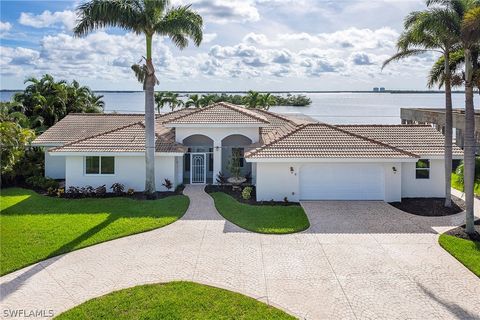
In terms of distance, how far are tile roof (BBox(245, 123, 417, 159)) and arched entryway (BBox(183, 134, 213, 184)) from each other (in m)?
5.64

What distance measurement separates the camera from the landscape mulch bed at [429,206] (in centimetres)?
1912

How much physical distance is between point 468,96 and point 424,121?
83.1ft

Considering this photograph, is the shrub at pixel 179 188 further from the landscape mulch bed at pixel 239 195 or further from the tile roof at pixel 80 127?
the tile roof at pixel 80 127

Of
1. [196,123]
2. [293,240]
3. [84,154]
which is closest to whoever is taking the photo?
[293,240]

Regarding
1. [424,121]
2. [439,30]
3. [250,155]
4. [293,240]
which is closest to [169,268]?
[293,240]

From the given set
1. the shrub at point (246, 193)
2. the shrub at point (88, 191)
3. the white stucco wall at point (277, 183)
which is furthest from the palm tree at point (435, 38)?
the shrub at point (88, 191)

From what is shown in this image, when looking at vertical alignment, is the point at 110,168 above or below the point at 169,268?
above

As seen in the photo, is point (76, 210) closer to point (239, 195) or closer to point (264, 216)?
point (239, 195)

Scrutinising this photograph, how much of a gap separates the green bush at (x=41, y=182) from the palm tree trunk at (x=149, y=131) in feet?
21.9

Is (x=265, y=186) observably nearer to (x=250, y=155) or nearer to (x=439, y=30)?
(x=250, y=155)

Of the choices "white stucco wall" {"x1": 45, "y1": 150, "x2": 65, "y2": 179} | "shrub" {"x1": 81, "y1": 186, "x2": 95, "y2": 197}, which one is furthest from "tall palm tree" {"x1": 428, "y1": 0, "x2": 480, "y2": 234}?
"white stucco wall" {"x1": 45, "y1": 150, "x2": 65, "y2": 179}

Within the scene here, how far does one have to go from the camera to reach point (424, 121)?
3928 centimetres

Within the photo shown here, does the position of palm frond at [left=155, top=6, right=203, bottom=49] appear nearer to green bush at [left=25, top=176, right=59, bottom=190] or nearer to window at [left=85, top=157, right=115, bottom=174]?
window at [left=85, top=157, right=115, bottom=174]

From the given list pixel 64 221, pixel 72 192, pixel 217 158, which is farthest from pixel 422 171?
pixel 72 192
